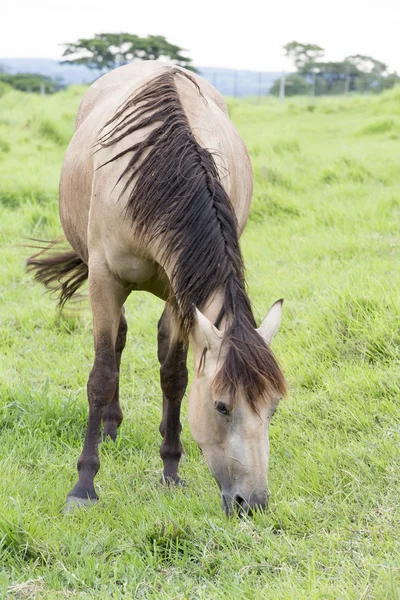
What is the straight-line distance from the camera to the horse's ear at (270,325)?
278cm

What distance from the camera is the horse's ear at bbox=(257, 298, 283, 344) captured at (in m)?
2.78

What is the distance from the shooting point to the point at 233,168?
12.5 ft

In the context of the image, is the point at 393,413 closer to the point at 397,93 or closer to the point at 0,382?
the point at 0,382

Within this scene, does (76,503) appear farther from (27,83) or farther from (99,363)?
(27,83)

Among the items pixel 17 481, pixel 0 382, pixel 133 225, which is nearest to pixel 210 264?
pixel 133 225

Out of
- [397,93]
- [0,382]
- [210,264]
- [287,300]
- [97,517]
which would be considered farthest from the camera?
[397,93]

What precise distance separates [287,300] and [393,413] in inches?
73.3

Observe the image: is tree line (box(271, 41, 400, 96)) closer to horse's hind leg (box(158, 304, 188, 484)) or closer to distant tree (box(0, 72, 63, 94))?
distant tree (box(0, 72, 63, 94))

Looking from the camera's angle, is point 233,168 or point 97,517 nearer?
point 97,517

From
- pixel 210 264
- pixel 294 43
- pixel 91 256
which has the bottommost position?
pixel 294 43

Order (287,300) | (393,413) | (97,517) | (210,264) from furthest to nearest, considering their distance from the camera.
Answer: (287,300) < (393,413) < (97,517) < (210,264)

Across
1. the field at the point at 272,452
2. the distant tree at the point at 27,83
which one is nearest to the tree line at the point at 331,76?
the distant tree at the point at 27,83

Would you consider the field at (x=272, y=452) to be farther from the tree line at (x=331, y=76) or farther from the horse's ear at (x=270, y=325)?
the tree line at (x=331, y=76)

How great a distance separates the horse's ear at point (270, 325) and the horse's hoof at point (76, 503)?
45.0 inches
